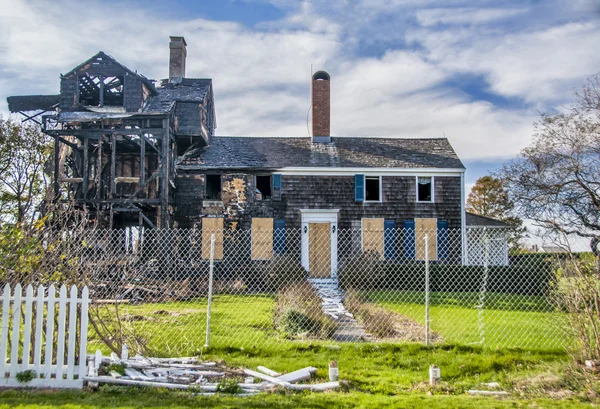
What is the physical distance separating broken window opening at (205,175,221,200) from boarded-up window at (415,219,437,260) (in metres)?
8.65

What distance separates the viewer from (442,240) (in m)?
20.6

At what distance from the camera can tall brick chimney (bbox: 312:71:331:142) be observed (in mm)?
22641

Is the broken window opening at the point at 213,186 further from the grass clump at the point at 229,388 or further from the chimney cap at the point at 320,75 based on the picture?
the grass clump at the point at 229,388

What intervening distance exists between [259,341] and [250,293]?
8.46 m

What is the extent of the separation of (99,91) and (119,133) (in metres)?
3.58

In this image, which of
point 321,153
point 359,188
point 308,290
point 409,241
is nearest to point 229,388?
point 308,290

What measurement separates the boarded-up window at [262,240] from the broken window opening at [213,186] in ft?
7.29

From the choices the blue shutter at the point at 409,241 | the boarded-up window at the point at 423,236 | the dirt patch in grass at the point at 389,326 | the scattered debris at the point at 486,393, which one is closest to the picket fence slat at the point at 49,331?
the scattered debris at the point at 486,393

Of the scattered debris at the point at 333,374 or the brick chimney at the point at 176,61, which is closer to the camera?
the scattered debris at the point at 333,374

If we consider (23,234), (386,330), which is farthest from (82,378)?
(386,330)

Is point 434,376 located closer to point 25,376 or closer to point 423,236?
point 25,376

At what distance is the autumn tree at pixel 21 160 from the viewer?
27.4 meters

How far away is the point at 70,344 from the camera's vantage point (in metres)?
5.54

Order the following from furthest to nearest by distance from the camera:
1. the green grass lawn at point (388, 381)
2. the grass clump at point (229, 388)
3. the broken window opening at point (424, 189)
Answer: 1. the broken window opening at point (424, 189)
2. the grass clump at point (229, 388)
3. the green grass lawn at point (388, 381)
